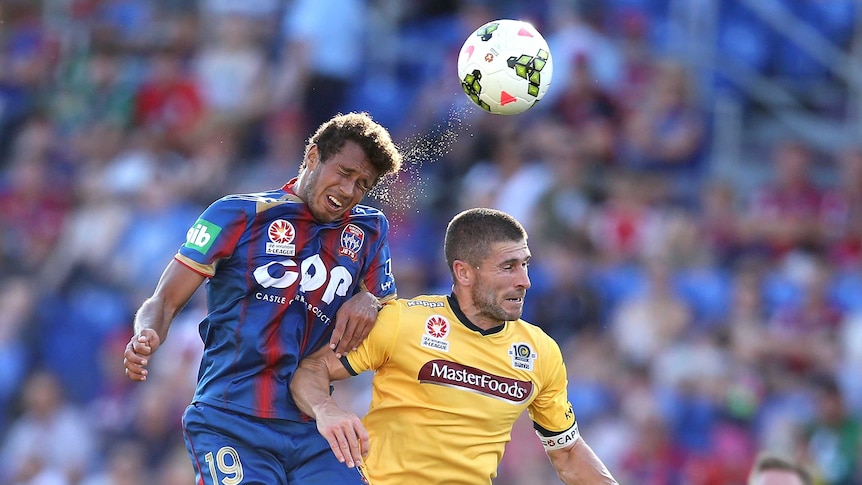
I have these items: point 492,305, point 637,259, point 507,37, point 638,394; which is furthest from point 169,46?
point 492,305

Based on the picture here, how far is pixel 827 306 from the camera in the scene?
11.6m

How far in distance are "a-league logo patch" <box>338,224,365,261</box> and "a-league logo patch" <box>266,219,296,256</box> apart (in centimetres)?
27

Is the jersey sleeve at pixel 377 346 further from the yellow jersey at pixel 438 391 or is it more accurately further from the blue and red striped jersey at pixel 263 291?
the blue and red striped jersey at pixel 263 291

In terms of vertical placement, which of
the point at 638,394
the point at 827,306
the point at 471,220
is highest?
the point at 827,306

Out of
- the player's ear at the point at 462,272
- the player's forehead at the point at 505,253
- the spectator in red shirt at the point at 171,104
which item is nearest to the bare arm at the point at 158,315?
the player's ear at the point at 462,272

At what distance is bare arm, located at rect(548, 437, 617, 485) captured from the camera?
6785 mm

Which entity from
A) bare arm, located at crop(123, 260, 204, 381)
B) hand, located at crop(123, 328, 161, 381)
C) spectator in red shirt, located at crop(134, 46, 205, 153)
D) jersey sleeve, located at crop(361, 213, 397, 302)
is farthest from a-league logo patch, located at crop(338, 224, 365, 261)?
spectator in red shirt, located at crop(134, 46, 205, 153)

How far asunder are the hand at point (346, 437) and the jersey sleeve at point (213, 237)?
3.16 feet

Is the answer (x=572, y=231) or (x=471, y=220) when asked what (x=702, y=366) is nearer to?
(x=572, y=231)

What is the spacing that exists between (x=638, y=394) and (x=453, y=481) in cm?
496

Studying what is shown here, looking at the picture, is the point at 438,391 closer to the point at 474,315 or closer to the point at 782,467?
the point at 474,315

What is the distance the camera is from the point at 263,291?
6.41 m

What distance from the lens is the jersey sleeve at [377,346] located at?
252 inches

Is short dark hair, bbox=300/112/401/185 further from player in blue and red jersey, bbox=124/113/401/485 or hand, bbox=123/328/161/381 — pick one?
hand, bbox=123/328/161/381
